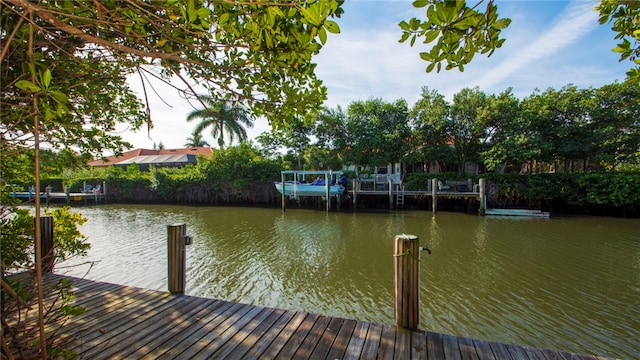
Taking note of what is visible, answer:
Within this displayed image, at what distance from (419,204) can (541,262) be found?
11934 millimetres

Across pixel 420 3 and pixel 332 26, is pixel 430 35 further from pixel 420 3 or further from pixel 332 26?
pixel 332 26

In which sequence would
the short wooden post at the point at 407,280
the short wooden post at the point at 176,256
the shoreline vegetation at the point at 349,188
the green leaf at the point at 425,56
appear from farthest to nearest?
the shoreline vegetation at the point at 349,188
the short wooden post at the point at 176,256
the short wooden post at the point at 407,280
the green leaf at the point at 425,56

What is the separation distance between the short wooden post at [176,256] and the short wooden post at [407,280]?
264cm

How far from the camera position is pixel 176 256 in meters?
3.70

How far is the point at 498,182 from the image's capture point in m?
18.5

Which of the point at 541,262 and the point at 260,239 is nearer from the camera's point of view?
the point at 541,262

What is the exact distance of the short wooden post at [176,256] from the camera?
3.69 metres

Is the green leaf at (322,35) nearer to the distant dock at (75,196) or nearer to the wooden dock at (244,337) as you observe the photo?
the wooden dock at (244,337)

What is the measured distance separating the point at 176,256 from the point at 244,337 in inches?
60.3

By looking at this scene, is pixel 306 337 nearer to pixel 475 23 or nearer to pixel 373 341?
pixel 373 341

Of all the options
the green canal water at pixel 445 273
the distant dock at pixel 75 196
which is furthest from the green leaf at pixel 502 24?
the distant dock at pixel 75 196

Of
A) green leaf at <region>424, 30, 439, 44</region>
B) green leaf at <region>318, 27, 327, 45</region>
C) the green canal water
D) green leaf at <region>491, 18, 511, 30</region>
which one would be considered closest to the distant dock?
the green canal water

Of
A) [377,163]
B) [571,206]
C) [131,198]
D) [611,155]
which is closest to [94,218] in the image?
[131,198]

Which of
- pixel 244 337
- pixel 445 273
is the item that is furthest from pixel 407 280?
pixel 445 273
